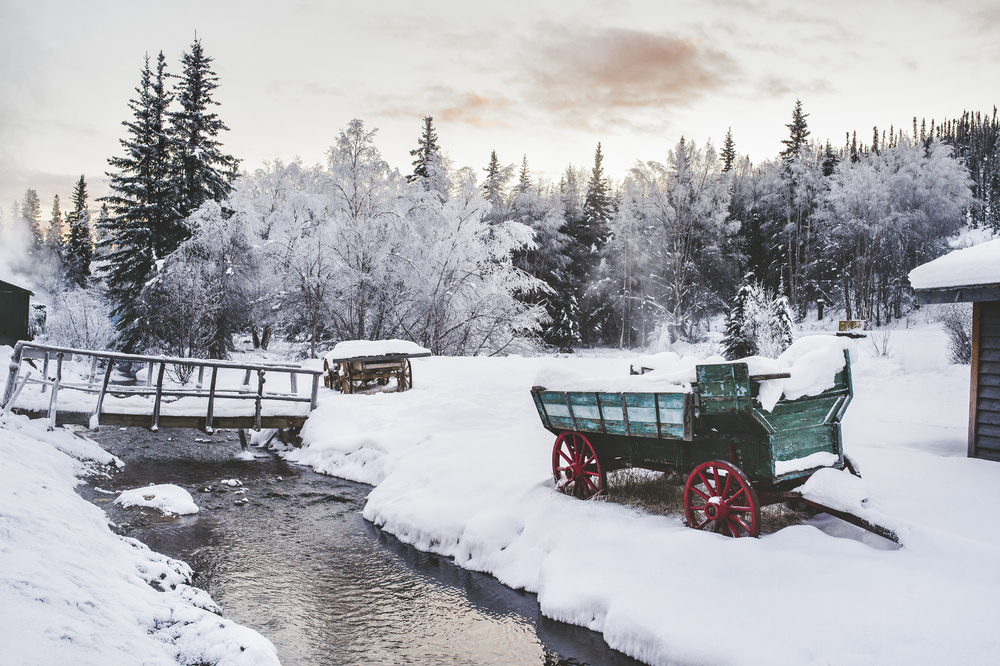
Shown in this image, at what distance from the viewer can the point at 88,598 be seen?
145 inches

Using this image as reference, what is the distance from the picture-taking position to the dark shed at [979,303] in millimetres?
7348

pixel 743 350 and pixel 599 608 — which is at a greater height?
pixel 743 350

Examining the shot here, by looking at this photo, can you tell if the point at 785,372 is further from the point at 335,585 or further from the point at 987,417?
the point at 987,417

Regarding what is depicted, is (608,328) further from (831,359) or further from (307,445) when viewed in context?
(831,359)

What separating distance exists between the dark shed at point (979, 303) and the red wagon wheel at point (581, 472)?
15.5ft

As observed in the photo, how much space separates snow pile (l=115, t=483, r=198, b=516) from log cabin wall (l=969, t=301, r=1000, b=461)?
408 inches

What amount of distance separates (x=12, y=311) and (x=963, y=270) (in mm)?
29824

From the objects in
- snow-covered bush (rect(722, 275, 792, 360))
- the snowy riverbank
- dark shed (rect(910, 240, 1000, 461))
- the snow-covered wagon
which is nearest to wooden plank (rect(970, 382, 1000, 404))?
dark shed (rect(910, 240, 1000, 461))

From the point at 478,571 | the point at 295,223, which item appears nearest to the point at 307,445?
the point at 478,571

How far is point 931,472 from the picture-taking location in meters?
7.07

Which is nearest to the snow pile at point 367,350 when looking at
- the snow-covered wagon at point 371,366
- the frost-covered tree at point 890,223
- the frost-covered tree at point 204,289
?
the snow-covered wagon at point 371,366

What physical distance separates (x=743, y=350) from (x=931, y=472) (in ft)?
51.6

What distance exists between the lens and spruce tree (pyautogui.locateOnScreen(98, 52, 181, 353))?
26016 mm

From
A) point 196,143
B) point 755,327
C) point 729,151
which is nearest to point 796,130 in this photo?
point 729,151
